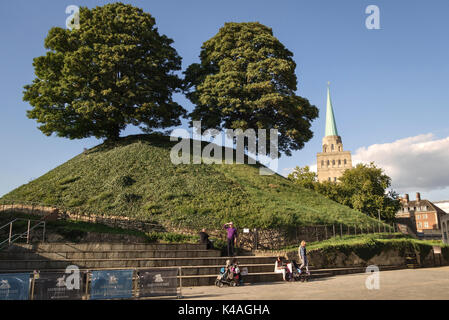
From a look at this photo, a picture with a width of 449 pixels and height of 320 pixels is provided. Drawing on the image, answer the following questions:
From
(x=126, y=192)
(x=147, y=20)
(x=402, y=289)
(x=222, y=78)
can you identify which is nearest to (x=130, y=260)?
(x=402, y=289)

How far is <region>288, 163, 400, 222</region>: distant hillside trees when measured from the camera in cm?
5381

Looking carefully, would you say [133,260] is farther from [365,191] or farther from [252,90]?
[365,191]

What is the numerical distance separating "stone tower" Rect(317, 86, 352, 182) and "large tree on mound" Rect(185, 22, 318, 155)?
331 ft

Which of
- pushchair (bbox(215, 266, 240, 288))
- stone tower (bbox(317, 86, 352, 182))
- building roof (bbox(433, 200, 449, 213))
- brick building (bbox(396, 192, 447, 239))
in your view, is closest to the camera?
pushchair (bbox(215, 266, 240, 288))

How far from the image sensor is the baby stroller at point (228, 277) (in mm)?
13071

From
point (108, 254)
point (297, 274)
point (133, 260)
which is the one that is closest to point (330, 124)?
point (297, 274)

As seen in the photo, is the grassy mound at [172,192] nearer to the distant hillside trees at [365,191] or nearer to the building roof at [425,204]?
the distant hillside trees at [365,191]

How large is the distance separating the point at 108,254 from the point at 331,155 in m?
130

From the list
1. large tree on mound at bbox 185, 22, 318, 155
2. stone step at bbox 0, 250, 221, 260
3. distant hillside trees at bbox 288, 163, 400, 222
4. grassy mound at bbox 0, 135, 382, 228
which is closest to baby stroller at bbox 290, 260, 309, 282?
stone step at bbox 0, 250, 221, 260

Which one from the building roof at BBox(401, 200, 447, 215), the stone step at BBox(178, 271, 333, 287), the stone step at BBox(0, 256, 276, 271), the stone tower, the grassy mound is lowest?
the stone step at BBox(178, 271, 333, 287)

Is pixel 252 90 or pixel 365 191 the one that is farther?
pixel 365 191

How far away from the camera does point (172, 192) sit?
26.7m

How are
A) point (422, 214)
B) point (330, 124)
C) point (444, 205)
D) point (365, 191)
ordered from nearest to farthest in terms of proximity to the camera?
point (365, 191) < point (422, 214) < point (444, 205) < point (330, 124)

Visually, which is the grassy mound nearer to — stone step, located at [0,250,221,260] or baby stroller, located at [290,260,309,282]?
stone step, located at [0,250,221,260]
